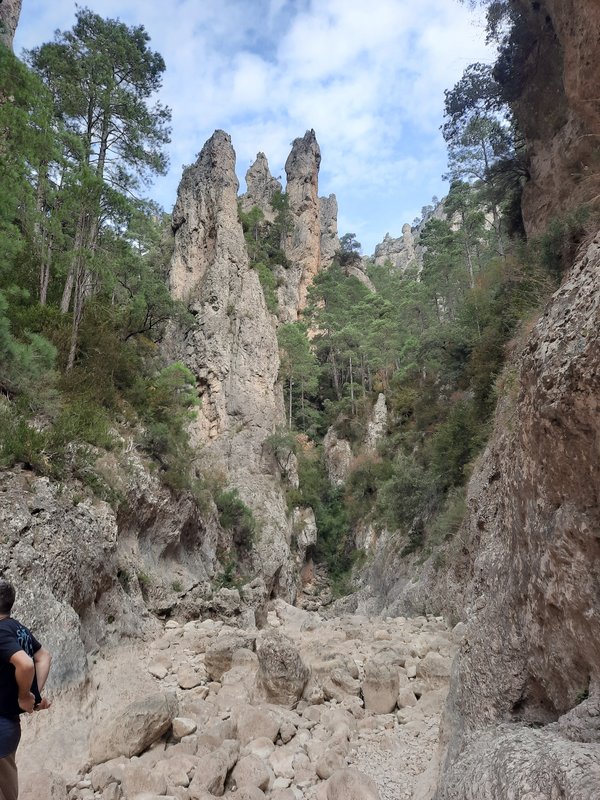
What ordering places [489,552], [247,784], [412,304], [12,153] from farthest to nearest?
[412,304], [12,153], [489,552], [247,784]

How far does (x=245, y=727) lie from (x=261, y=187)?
182ft

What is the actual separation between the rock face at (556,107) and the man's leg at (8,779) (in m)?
11.7

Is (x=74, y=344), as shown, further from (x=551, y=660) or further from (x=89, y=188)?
(x=551, y=660)

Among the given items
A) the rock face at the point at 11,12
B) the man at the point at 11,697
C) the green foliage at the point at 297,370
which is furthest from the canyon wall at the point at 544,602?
the green foliage at the point at 297,370

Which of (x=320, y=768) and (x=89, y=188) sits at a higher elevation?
(x=89, y=188)

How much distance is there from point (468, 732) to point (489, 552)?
1.65 metres

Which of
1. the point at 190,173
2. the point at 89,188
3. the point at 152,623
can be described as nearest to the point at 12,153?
the point at 89,188

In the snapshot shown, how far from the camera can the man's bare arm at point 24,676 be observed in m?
2.78

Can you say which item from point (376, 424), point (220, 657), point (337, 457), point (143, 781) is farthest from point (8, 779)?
point (376, 424)

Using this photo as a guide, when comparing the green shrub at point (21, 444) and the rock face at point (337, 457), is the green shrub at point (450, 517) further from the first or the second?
the rock face at point (337, 457)

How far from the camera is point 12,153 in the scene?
806cm

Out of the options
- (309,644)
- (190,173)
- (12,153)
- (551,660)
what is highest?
(190,173)

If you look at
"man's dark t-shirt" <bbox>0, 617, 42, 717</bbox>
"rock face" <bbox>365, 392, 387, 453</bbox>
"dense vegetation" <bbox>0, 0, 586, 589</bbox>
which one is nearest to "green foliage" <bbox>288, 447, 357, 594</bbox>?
"rock face" <bbox>365, 392, 387, 453</bbox>

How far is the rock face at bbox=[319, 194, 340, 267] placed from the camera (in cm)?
5341
